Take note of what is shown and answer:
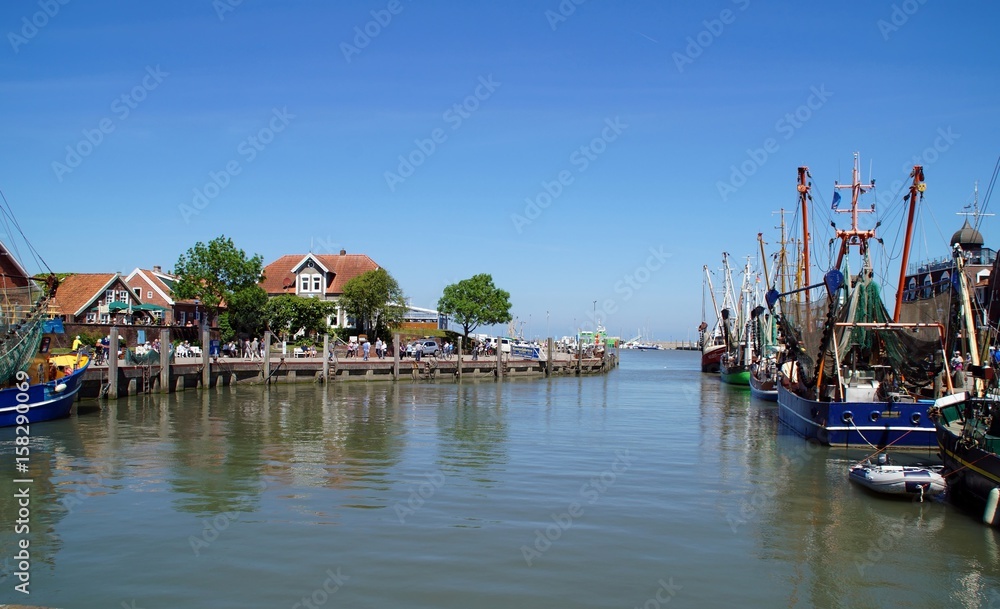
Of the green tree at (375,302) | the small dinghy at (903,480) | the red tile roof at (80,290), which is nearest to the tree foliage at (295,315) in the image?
the green tree at (375,302)

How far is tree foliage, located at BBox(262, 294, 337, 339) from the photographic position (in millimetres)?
68188

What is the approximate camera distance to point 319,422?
31.8 meters

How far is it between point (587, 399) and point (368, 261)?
142 ft

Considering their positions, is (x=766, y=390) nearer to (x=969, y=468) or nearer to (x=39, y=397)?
(x=969, y=468)

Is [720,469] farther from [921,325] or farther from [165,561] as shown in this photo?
[165,561]

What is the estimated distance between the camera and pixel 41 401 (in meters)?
29.2

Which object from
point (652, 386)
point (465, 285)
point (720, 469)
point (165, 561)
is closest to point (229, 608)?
point (165, 561)
